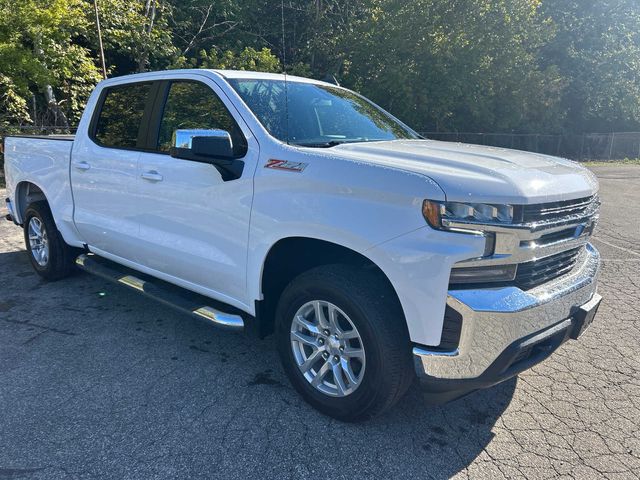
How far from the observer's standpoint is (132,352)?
378cm

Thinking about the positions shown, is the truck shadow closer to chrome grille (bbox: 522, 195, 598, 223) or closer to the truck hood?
chrome grille (bbox: 522, 195, 598, 223)

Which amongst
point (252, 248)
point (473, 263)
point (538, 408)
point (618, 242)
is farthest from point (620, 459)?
point (618, 242)

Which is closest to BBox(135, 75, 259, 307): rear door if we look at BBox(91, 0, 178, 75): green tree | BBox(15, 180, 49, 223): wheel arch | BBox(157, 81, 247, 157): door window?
BBox(157, 81, 247, 157): door window

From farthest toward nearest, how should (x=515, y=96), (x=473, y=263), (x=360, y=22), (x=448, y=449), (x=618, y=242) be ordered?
(x=515, y=96), (x=360, y=22), (x=618, y=242), (x=448, y=449), (x=473, y=263)

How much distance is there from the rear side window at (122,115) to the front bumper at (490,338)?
2.96 m

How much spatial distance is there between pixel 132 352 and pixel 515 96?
26371 millimetres

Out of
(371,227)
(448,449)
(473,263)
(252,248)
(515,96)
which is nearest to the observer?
(473,263)

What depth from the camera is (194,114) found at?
12.1 ft

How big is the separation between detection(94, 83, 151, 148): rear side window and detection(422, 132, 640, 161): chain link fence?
26.5m

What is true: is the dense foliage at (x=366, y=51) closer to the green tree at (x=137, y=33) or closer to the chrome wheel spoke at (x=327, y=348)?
the green tree at (x=137, y=33)

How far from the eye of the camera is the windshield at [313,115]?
332cm

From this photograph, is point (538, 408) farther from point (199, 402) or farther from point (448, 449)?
point (199, 402)

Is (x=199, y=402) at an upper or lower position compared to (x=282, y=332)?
lower

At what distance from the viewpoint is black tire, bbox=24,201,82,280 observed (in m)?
5.19
